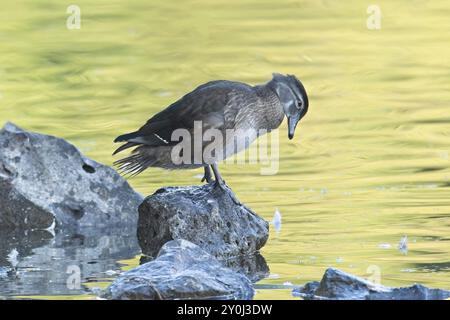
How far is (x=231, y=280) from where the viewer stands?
29.5 ft

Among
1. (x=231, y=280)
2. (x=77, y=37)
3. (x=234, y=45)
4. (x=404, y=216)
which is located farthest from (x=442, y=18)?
(x=231, y=280)

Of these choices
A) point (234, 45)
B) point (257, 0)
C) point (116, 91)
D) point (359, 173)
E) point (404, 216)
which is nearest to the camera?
point (404, 216)

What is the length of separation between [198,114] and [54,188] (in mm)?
1413

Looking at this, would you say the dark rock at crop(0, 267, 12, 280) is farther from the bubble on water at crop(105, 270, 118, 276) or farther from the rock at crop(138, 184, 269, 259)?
the rock at crop(138, 184, 269, 259)

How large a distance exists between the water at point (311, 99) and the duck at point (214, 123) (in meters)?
0.78

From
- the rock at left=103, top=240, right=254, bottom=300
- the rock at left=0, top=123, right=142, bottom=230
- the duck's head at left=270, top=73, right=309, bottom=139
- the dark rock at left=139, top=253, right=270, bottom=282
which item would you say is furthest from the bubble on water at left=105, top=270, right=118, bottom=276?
the duck's head at left=270, top=73, right=309, bottom=139

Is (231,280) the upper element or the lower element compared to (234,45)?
lower

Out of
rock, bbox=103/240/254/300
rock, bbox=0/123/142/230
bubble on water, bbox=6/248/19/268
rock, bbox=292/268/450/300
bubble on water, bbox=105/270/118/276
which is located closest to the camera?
rock, bbox=292/268/450/300

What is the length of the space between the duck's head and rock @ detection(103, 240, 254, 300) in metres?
1.82

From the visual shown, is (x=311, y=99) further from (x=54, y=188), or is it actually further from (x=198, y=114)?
(x=198, y=114)

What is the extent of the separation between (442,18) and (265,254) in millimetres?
12441

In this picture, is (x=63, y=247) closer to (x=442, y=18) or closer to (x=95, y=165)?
(x=95, y=165)

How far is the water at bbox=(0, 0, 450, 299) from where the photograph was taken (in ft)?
33.4

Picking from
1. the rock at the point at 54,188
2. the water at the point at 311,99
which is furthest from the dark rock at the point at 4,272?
the rock at the point at 54,188
